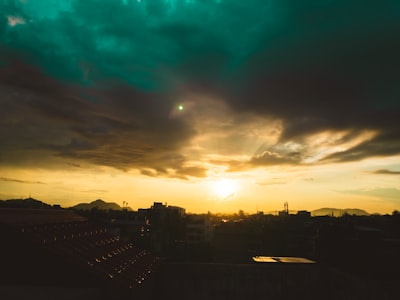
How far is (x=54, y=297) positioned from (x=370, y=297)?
47.4 feet

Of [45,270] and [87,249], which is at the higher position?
[87,249]

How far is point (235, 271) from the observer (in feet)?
55.3

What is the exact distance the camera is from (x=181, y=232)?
7200cm

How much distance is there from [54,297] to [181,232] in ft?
218

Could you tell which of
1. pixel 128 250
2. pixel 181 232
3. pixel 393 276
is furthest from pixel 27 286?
pixel 181 232

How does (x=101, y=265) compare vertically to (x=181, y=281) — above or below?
above

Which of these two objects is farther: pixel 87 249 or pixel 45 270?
pixel 87 249

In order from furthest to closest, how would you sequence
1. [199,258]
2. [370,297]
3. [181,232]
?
1. [181,232]
2. [199,258]
3. [370,297]

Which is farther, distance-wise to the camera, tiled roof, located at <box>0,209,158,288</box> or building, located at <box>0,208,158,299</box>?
tiled roof, located at <box>0,209,158,288</box>

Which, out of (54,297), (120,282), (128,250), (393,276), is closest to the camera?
(54,297)

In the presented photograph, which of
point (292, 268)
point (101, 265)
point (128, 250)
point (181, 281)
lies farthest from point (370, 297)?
point (101, 265)

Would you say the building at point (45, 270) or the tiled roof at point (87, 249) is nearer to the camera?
the building at point (45, 270)

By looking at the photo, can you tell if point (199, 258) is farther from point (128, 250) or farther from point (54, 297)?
point (54, 297)

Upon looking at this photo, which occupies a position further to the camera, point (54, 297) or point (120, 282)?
point (120, 282)
